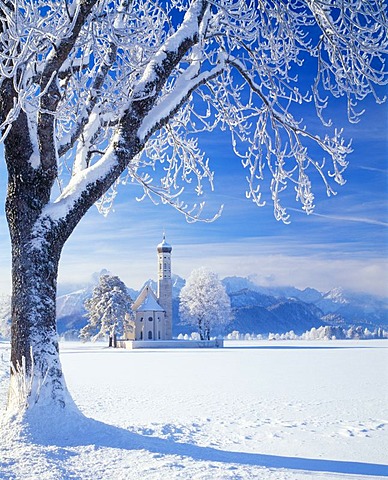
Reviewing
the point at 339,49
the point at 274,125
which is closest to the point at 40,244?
the point at 274,125

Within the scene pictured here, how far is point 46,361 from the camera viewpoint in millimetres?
6227

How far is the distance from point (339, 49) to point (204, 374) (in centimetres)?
1081

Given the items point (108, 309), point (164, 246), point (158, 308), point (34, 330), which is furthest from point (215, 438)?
point (164, 246)

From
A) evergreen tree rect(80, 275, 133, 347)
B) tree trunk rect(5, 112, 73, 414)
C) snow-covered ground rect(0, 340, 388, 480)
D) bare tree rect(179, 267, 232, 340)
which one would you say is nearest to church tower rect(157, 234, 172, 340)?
bare tree rect(179, 267, 232, 340)

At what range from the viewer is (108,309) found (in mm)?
44375

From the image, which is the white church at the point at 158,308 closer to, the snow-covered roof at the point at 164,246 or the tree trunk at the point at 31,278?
the snow-covered roof at the point at 164,246

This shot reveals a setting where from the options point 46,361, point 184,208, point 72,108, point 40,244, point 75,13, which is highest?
point 75,13

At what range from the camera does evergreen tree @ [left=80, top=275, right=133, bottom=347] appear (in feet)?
146

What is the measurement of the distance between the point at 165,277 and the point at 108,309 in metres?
14.7

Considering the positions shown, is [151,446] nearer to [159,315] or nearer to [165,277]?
[159,315]

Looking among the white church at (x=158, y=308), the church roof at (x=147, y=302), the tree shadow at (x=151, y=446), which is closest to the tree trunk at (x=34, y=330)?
the tree shadow at (x=151, y=446)

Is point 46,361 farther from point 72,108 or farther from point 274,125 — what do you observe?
point 274,125

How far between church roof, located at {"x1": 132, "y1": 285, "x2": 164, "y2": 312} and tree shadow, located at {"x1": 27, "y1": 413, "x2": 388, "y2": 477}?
49.1 m

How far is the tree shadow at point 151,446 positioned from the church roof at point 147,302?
49108mm
